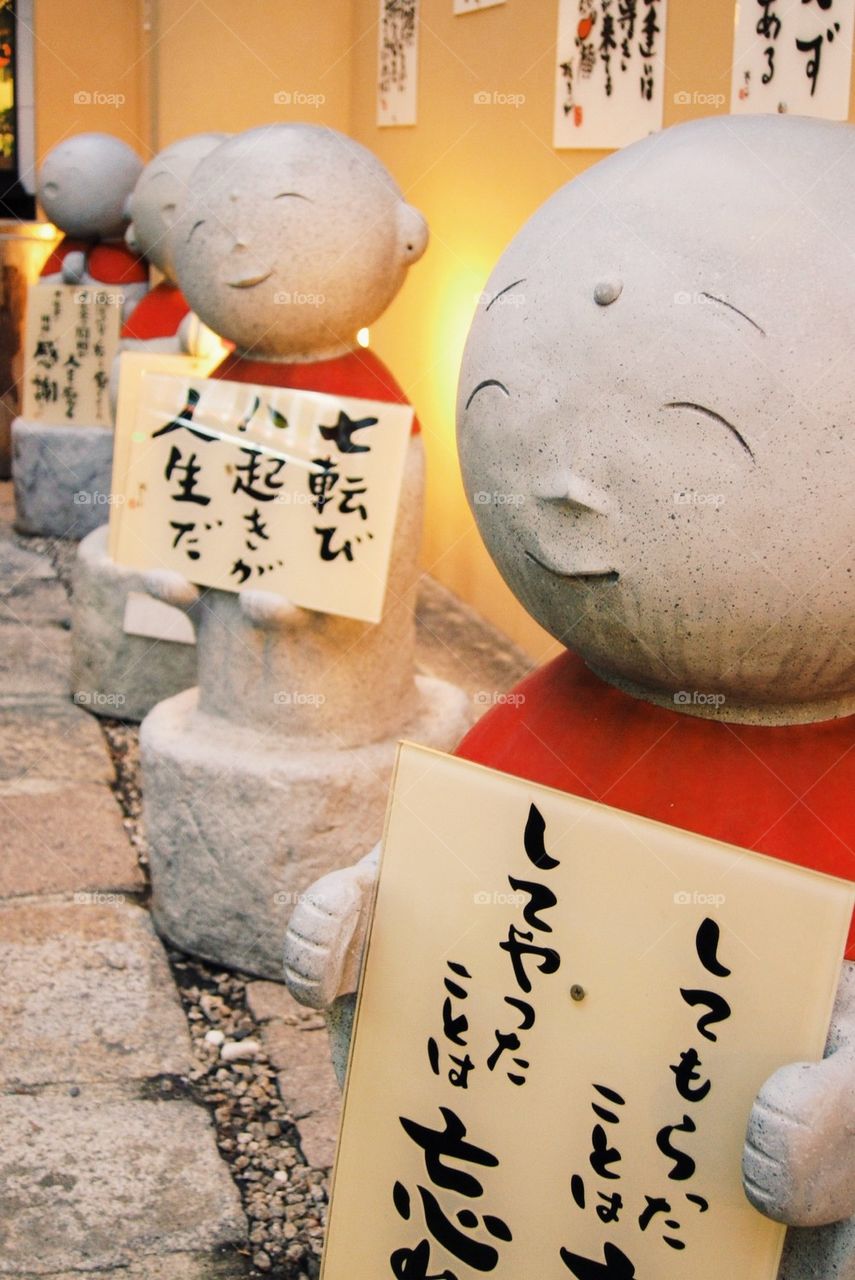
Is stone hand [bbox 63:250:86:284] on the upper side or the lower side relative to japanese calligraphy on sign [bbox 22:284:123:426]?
upper

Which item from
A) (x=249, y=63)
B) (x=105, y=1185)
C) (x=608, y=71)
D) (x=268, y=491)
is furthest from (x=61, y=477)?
(x=105, y=1185)

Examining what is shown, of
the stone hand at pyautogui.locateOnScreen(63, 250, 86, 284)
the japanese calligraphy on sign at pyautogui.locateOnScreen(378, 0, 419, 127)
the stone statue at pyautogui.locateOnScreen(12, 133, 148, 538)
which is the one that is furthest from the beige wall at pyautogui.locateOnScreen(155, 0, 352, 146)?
the stone hand at pyautogui.locateOnScreen(63, 250, 86, 284)

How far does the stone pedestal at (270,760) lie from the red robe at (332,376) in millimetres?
142

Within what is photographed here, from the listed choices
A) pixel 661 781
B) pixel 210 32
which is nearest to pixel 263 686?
pixel 661 781

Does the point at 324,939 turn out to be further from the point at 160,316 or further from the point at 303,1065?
the point at 160,316

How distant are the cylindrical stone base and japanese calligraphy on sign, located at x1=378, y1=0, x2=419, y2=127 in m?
3.63

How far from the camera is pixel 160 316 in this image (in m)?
5.12

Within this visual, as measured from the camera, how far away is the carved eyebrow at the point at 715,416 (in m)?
1.42

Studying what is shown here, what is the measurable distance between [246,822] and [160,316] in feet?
8.67

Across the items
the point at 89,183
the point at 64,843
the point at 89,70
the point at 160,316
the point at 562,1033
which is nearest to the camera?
the point at 562,1033

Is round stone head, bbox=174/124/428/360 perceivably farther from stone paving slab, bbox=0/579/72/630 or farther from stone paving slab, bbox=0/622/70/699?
stone paving slab, bbox=0/579/72/630

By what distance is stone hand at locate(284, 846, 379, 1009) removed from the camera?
5.55ft

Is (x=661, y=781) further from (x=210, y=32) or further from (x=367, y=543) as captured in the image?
(x=210, y=32)

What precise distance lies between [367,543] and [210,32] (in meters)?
4.80
